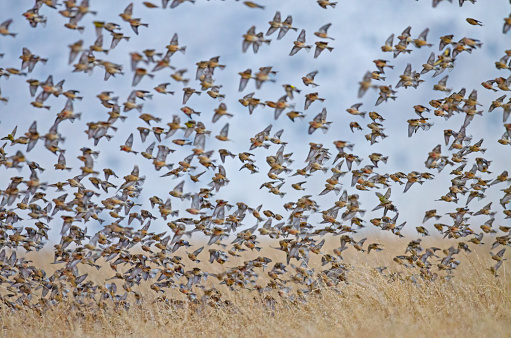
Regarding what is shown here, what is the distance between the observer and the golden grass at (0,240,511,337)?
1064cm

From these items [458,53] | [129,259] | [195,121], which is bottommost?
[129,259]

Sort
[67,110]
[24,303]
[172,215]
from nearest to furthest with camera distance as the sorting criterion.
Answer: [67,110] < [172,215] < [24,303]

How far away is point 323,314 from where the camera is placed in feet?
38.8

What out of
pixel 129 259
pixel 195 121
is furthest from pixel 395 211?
pixel 129 259

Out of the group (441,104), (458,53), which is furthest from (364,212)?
(458,53)

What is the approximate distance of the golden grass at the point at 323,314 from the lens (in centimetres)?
1064

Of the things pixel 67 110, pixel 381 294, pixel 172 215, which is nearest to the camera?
pixel 67 110

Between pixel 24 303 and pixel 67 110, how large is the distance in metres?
5.21

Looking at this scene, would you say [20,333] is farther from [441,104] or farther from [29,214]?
[441,104]

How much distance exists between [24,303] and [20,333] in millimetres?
1391

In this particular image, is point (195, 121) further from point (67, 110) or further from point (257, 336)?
point (257, 336)

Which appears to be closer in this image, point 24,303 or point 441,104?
point 441,104

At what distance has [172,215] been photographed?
11023 mm

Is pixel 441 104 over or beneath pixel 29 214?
over
